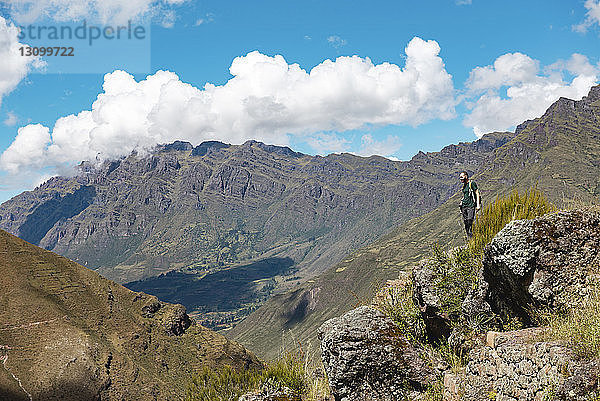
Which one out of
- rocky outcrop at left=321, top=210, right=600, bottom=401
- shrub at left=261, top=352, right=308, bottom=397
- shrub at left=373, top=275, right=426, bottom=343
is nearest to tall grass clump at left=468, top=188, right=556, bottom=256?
rocky outcrop at left=321, top=210, right=600, bottom=401

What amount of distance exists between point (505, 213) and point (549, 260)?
3.08m

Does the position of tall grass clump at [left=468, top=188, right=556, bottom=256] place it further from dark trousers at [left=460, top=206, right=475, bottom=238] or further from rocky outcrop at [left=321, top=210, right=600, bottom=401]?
dark trousers at [left=460, top=206, right=475, bottom=238]

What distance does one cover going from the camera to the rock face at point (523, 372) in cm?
476

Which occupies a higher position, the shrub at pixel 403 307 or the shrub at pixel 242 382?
the shrub at pixel 403 307

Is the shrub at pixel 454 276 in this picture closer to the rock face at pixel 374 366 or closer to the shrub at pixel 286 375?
Result: the rock face at pixel 374 366

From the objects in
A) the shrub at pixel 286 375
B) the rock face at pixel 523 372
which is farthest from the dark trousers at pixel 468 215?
the shrub at pixel 286 375

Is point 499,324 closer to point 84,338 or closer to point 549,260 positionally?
point 549,260

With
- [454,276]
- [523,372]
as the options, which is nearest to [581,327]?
[523,372]

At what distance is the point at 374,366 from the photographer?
7.35 meters

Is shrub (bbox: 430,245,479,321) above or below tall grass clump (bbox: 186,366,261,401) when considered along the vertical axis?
above

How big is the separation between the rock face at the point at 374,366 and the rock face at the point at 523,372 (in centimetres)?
73

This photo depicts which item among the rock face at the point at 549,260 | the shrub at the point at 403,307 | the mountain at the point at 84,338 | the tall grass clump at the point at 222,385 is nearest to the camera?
the rock face at the point at 549,260

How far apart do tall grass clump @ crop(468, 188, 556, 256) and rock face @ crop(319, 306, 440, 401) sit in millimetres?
3232

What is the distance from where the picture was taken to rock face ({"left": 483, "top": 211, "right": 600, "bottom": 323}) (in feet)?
21.4
